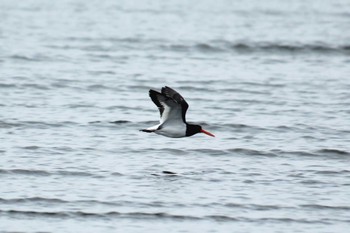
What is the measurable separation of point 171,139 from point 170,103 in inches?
160

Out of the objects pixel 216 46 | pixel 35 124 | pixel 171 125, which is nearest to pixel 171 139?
pixel 171 125

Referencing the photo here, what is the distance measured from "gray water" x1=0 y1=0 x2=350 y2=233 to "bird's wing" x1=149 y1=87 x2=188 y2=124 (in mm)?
1181

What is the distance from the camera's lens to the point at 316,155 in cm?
2234

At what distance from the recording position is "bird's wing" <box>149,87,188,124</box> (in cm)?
1947

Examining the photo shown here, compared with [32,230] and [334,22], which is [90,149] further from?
[334,22]

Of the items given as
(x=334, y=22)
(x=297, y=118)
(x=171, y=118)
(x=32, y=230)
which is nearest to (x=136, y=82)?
(x=297, y=118)

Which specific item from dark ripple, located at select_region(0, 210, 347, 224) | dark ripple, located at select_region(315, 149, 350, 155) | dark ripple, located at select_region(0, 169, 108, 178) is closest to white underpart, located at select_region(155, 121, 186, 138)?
dark ripple, located at select_region(0, 169, 108, 178)

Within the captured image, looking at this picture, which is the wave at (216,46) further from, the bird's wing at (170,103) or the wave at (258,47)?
the bird's wing at (170,103)

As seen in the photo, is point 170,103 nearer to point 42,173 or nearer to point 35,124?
point 42,173

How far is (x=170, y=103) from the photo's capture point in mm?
20016

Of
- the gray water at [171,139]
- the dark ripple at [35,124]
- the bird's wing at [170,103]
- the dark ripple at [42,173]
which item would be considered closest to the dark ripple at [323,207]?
the gray water at [171,139]

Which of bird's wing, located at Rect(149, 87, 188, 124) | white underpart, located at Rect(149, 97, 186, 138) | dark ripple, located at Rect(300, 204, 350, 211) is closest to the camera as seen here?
dark ripple, located at Rect(300, 204, 350, 211)

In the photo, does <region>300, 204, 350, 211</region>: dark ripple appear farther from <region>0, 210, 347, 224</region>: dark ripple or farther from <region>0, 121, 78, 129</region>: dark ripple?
<region>0, 121, 78, 129</region>: dark ripple

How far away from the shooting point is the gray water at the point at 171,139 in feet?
58.6
